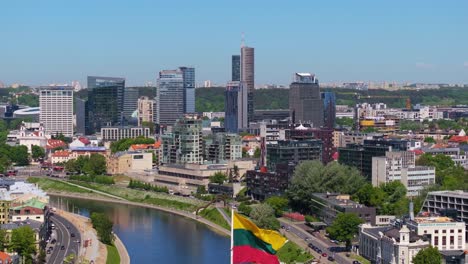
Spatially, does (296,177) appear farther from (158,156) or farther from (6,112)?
(6,112)

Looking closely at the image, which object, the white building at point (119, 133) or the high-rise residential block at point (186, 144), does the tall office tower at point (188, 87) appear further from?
the high-rise residential block at point (186, 144)

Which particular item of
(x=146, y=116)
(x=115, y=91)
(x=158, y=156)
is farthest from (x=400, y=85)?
(x=158, y=156)

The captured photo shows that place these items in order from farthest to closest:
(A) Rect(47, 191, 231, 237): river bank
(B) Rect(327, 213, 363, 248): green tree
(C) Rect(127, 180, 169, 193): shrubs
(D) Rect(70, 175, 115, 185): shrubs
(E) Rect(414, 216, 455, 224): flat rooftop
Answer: (D) Rect(70, 175, 115, 185): shrubs → (C) Rect(127, 180, 169, 193): shrubs → (A) Rect(47, 191, 231, 237): river bank → (B) Rect(327, 213, 363, 248): green tree → (E) Rect(414, 216, 455, 224): flat rooftop

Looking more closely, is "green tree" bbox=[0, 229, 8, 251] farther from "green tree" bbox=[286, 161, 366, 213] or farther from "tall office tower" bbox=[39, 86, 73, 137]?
"tall office tower" bbox=[39, 86, 73, 137]

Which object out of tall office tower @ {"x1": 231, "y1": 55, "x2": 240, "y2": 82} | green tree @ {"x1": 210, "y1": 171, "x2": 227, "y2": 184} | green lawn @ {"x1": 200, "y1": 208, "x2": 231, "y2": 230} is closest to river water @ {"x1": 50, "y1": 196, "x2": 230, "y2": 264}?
green lawn @ {"x1": 200, "y1": 208, "x2": 231, "y2": 230}

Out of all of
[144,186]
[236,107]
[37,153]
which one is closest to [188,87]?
[236,107]

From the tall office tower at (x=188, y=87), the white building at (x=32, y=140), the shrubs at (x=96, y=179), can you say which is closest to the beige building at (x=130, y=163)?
the shrubs at (x=96, y=179)
